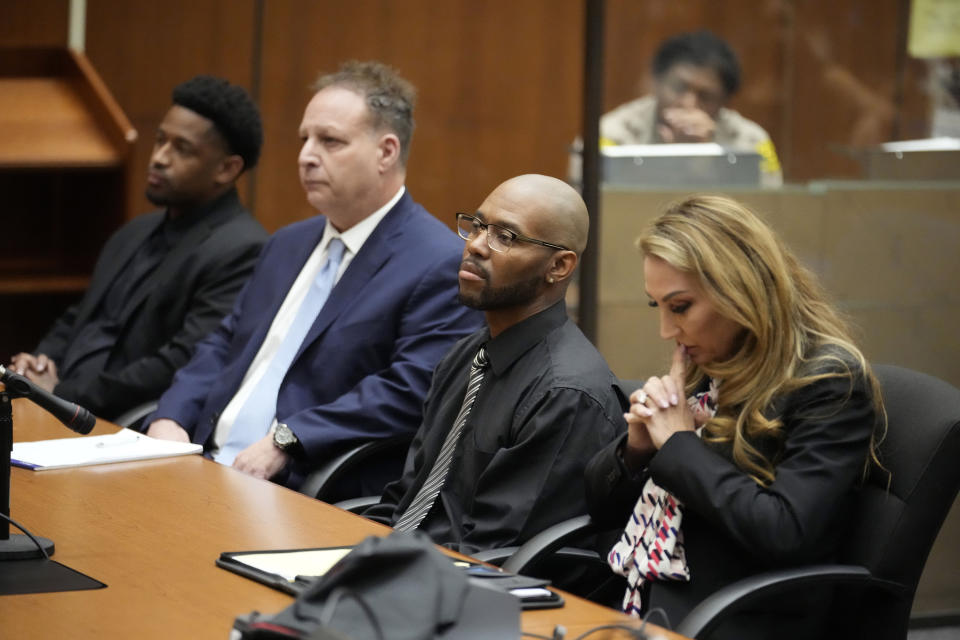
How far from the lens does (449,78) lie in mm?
5465

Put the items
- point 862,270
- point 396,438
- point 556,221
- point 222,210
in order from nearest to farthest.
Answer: point 556,221 < point 396,438 < point 862,270 < point 222,210

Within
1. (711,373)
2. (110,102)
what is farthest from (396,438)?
(110,102)

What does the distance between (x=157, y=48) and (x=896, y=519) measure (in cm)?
411

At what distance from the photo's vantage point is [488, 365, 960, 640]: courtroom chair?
2.25 meters

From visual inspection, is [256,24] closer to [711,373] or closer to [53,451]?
[53,451]

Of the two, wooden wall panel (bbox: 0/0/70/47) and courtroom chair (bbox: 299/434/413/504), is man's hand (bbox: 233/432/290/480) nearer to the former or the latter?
courtroom chair (bbox: 299/434/413/504)

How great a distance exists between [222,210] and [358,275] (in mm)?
1116

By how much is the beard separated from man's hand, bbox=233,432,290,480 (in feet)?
2.55

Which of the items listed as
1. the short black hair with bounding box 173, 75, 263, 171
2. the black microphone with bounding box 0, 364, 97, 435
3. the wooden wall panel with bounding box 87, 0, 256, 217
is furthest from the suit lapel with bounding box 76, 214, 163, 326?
the black microphone with bounding box 0, 364, 97, 435

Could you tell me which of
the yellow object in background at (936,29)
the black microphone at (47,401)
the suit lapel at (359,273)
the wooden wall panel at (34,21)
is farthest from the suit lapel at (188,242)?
the yellow object in background at (936,29)

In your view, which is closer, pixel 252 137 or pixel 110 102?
pixel 252 137

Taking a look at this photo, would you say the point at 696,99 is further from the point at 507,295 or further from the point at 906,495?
the point at 906,495

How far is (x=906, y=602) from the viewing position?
2316 mm

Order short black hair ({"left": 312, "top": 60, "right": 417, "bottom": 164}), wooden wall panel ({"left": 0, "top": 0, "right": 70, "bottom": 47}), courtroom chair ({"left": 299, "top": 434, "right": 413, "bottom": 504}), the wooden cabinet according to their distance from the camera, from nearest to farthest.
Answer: courtroom chair ({"left": 299, "top": 434, "right": 413, "bottom": 504}) → short black hair ({"left": 312, "top": 60, "right": 417, "bottom": 164}) → the wooden cabinet → wooden wall panel ({"left": 0, "top": 0, "right": 70, "bottom": 47})
